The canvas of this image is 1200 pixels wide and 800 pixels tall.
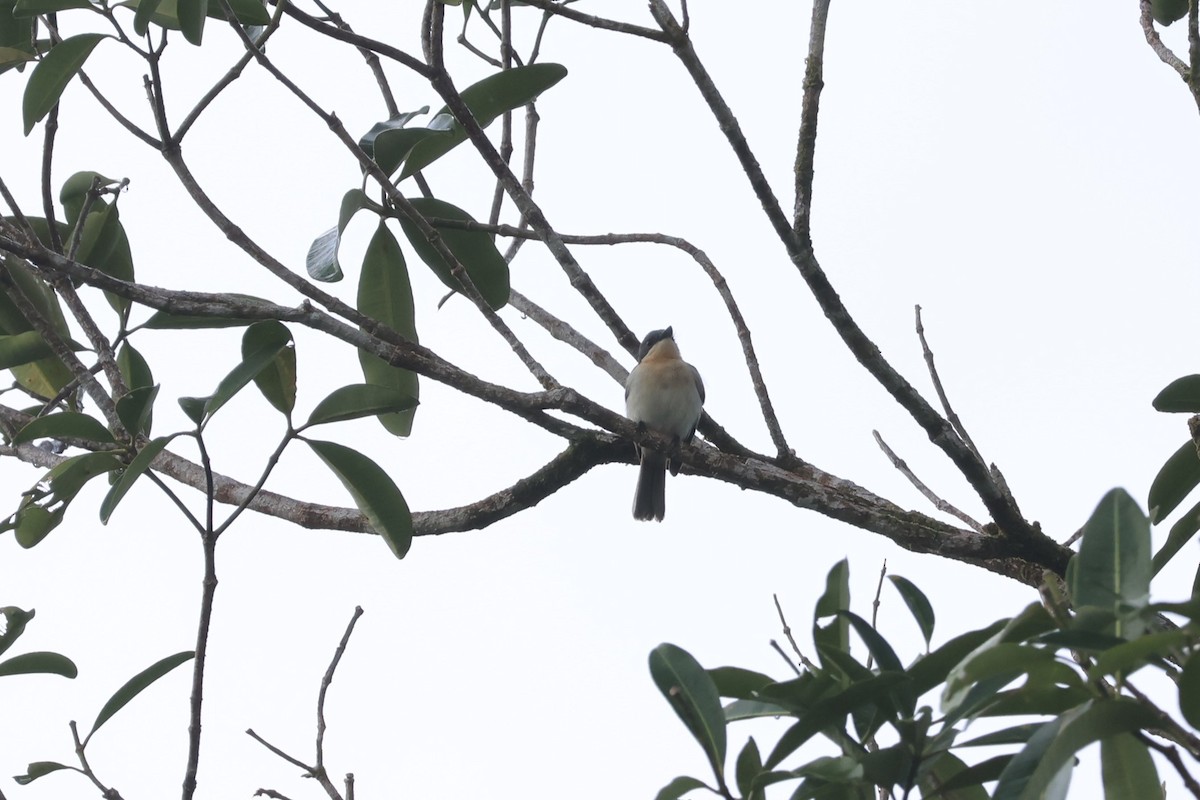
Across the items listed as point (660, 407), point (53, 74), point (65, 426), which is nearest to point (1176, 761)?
point (65, 426)

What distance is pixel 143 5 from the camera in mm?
2504

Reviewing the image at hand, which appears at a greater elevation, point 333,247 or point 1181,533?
point 333,247

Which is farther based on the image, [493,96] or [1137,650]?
[493,96]

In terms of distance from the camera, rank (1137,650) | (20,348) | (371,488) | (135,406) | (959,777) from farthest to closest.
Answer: (20,348) → (371,488) → (135,406) → (959,777) → (1137,650)

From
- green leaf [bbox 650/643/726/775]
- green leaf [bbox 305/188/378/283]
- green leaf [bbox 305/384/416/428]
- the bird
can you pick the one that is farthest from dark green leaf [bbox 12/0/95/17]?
the bird

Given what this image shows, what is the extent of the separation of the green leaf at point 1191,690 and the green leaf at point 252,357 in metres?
1.67

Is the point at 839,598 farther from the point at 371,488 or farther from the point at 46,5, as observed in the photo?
the point at 46,5

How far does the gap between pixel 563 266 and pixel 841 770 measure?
71.6 inches

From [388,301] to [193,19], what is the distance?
0.95m

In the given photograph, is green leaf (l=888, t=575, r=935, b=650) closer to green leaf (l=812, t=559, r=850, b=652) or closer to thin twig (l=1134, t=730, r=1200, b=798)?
green leaf (l=812, t=559, r=850, b=652)

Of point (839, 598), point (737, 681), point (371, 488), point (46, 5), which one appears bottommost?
point (737, 681)

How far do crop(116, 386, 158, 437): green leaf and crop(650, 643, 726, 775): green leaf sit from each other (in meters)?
1.25

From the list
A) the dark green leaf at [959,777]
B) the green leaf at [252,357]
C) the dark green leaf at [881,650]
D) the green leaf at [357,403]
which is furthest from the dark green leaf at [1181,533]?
the green leaf at [252,357]

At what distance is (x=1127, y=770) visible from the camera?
136cm
